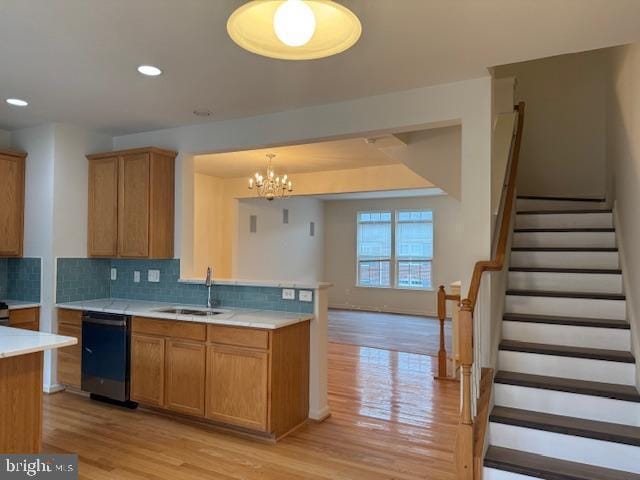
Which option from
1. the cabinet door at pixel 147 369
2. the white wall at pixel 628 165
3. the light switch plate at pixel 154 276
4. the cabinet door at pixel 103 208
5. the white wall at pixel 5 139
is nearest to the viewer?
the white wall at pixel 628 165

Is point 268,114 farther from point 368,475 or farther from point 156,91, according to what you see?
point 368,475

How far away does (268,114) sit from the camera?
392 centimetres

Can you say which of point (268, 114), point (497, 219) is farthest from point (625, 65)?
point (268, 114)

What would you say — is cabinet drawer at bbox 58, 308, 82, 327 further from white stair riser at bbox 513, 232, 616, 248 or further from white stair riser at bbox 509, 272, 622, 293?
white stair riser at bbox 513, 232, 616, 248

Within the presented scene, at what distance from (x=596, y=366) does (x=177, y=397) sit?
308 cm

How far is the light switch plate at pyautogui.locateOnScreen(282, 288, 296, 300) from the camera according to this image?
382cm

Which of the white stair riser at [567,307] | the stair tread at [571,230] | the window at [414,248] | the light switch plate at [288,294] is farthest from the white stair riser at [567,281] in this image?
the window at [414,248]

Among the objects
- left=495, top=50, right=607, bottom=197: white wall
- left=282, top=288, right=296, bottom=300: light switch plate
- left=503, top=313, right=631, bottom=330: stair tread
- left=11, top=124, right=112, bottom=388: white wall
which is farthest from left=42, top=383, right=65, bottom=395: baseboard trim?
left=495, top=50, right=607, bottom=197: white wall

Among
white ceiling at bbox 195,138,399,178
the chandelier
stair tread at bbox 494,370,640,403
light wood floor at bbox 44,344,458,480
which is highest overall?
white ceiling at bbox 195,138,399,178

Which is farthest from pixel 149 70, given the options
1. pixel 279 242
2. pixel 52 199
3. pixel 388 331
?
pixel 279 242

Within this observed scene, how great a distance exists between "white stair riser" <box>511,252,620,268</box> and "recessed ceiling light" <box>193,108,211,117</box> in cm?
294

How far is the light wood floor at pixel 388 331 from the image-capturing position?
266 inches

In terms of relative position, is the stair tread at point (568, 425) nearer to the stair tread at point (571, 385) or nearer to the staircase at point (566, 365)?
the staircase at point (566, 365)

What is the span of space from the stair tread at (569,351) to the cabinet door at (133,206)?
3198 mm
